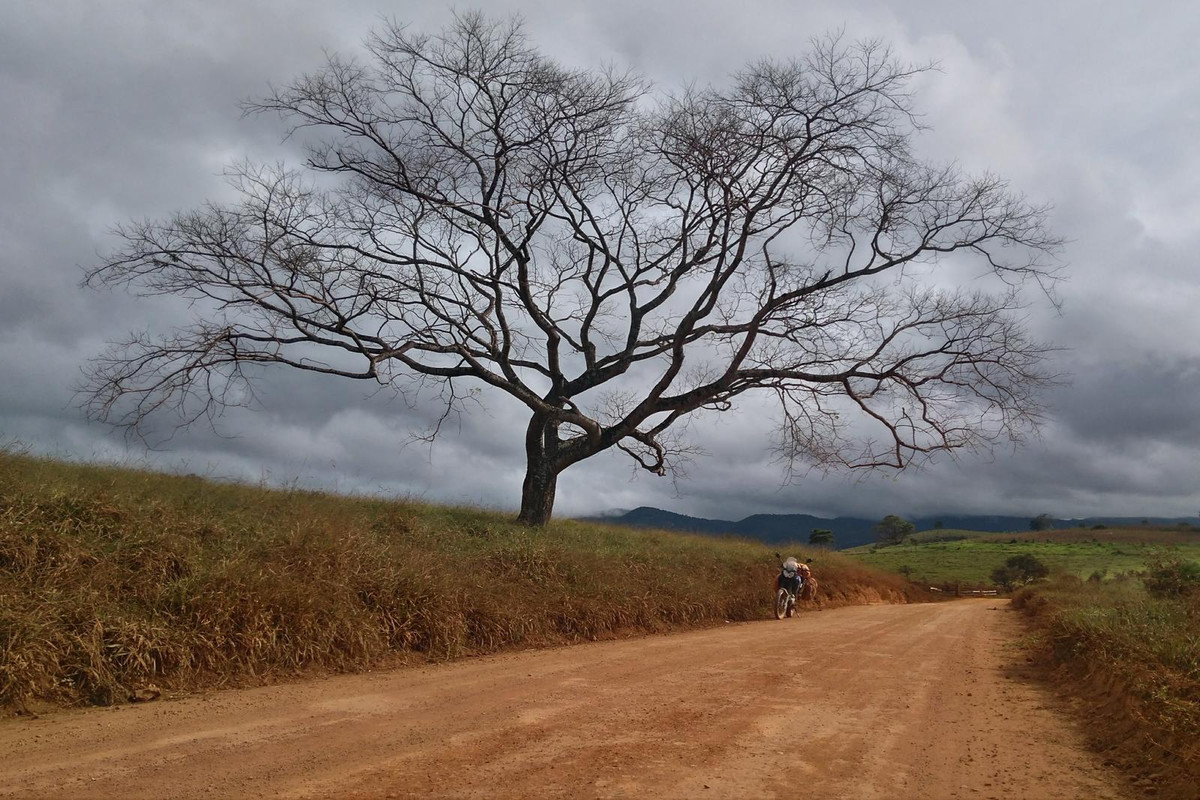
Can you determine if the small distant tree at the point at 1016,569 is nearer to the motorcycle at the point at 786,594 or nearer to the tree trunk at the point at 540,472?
the motorcycle at the point at 786,594

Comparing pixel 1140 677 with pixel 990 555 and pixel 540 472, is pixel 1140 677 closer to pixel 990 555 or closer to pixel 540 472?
pixel 540 472

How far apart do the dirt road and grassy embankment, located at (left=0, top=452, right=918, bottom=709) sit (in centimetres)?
50

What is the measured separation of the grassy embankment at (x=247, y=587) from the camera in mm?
7145

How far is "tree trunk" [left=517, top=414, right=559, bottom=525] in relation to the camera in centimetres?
1827

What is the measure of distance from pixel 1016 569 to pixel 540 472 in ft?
127

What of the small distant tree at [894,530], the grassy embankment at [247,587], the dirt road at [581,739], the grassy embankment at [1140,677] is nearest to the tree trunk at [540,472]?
the grassy embankment at [247,587]

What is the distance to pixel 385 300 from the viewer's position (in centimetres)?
1658

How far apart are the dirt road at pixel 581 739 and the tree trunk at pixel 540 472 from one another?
8.80m

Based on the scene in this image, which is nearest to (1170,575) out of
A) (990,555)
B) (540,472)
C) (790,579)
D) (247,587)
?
(790,579)

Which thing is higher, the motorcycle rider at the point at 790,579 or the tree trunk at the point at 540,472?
the tree trunk at the point at 540,472

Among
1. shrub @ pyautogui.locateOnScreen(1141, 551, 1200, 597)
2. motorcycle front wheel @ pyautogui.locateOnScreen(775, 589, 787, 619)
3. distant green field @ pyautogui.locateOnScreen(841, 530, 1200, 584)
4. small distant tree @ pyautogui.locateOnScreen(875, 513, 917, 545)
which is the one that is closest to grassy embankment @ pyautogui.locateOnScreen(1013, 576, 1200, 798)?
shrub @ pyautogui.locateOnScreen(1141, 551, 1200, 597)

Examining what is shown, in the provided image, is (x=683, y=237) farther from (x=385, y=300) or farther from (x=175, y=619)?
(x=175, y=619)

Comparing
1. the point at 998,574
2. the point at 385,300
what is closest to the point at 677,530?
the point at 385,300

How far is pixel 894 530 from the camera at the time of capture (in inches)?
3593
